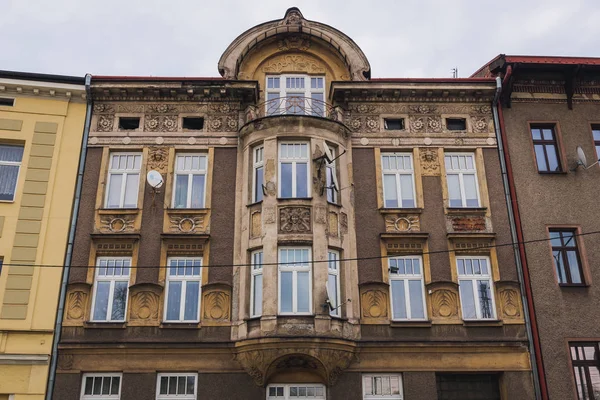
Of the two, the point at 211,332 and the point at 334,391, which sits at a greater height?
the point at 211,332

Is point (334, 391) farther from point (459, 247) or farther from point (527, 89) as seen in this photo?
point (527, 89)

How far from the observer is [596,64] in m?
18.2

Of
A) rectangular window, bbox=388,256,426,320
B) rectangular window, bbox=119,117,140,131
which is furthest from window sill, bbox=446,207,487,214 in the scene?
rectangular window, bbox=119,117,140,131

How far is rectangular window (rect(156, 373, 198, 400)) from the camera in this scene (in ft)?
50.0

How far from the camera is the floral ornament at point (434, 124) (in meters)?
18.3

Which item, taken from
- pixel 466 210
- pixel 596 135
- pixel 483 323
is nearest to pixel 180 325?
pixel 483 323

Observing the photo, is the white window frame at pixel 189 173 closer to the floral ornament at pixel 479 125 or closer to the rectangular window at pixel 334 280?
the rectangular window at pixel 334 280

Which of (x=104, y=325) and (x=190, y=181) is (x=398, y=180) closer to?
(x=190, y=181)

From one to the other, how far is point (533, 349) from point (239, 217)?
8.76 metres

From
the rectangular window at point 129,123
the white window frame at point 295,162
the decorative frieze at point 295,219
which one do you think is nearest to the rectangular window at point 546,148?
the white window frame at point 295,162

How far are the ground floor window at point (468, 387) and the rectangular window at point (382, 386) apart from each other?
115 centimetres

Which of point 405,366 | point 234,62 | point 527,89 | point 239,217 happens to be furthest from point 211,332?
point 527,89

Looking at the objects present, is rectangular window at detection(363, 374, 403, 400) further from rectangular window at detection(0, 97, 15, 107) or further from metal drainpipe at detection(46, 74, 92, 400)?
rectangular window at detection(0, 97, 15, 107)

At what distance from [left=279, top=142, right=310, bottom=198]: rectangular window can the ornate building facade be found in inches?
1.8
